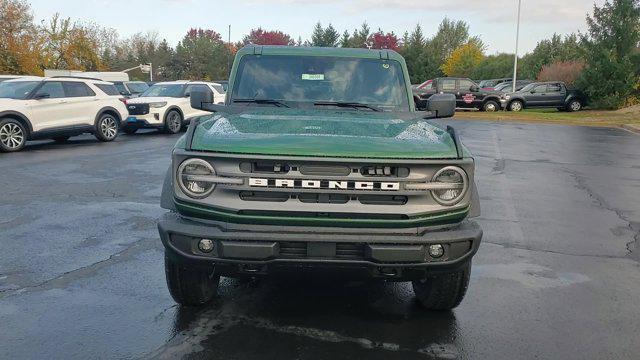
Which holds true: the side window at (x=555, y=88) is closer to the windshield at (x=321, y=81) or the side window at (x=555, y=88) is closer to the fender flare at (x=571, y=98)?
the fender flare at (x=571, y=98)

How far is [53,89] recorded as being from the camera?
47.9ft

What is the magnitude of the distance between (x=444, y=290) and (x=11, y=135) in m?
12.6

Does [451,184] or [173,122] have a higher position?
[451,184]

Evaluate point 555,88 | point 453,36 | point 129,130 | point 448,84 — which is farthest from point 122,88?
point 453,36

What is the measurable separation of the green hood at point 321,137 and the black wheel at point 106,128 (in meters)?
12.6

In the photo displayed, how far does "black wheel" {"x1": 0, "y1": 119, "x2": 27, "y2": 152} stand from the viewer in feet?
43.6

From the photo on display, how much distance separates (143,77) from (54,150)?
73.9m

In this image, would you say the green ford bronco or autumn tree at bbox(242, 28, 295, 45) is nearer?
the green ford bronco

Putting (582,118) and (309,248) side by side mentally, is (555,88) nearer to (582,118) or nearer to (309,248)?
(582,118)

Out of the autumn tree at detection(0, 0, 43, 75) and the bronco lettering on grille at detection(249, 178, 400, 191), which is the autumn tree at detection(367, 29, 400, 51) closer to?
the autumn tree at detection(0, 0, 43, 75)

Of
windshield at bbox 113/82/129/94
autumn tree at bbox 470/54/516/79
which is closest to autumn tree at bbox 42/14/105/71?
windshield at bbox 113/82/129/94

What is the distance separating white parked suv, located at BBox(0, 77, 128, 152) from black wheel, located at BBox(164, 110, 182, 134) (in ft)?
6.13

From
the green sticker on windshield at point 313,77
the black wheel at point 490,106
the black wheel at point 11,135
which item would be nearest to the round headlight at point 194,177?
the green sticker on windshield at point 313,77

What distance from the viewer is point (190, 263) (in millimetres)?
3455
